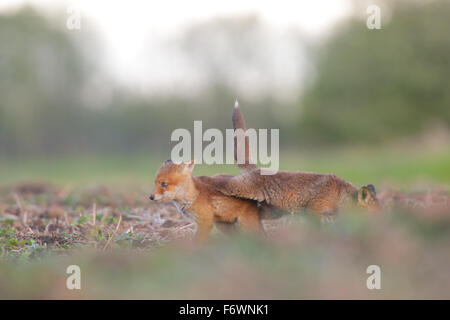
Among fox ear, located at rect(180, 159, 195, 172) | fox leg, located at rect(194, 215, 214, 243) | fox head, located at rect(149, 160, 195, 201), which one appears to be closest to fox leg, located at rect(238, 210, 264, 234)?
fox leg, located at rect(194, 215, 214, 243)

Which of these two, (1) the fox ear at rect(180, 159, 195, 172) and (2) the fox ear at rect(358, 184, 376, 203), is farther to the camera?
(1) the fox ear at rect(180, 159, 195, 172)

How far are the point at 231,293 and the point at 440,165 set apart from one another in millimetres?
18536

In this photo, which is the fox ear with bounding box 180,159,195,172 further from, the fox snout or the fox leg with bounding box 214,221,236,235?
the fox leg with bounding box 214,221,236,235

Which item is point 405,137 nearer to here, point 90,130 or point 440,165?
point 440,165

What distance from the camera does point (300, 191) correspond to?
6.19m

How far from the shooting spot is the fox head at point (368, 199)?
598cm

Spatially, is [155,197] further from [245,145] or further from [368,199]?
[368,199]


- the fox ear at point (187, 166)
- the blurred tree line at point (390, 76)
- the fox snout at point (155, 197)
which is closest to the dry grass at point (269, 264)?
the fox snout at point (155, 197)

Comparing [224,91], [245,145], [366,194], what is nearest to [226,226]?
A: [245,145]

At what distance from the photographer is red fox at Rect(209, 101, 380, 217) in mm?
6031

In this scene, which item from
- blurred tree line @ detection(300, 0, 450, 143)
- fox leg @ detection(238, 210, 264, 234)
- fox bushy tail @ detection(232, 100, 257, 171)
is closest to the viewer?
fox leg @ detection(238, 210, 264, 234)

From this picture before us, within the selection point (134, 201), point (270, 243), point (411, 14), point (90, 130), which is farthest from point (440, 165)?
point (90, 130)

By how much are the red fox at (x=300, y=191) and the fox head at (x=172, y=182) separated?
361 mm

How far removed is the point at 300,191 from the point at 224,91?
131 ft
